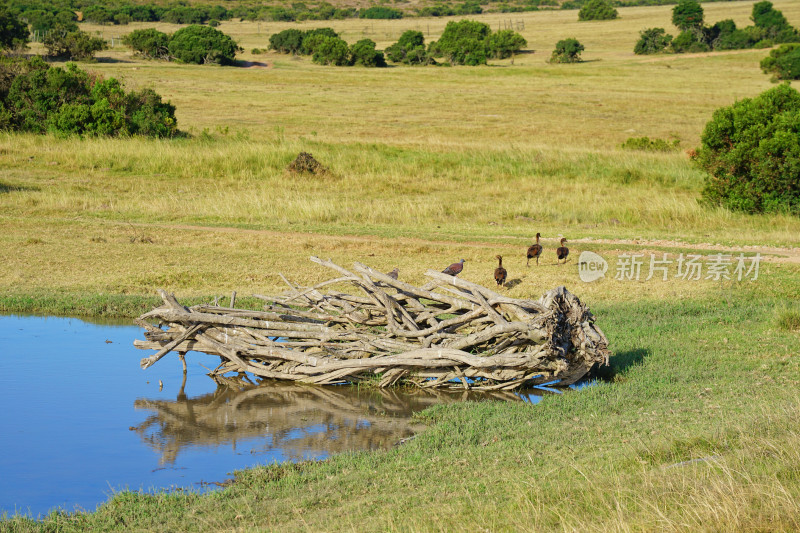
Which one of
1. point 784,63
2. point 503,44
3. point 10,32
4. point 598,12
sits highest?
point 598,12

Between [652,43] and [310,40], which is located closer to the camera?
[310,40]

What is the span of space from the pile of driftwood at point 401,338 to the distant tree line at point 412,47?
66.3m

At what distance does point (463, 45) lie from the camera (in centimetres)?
7875

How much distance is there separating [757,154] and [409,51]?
6103 cm

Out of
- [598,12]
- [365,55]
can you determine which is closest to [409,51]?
[365,55]

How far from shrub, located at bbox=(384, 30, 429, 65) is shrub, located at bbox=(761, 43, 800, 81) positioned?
95.1 feet

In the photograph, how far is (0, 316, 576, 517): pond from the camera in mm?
6898

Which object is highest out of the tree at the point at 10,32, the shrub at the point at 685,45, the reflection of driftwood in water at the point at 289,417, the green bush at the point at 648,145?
the tree at the point at 10,32

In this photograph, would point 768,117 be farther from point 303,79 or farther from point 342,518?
point 303,79

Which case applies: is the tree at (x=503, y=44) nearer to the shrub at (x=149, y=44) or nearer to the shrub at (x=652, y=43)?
the shrub at (x=652, y=43)

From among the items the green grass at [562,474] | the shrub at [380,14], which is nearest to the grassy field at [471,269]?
the green grass at [562,474]

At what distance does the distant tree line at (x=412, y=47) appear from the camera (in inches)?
2916

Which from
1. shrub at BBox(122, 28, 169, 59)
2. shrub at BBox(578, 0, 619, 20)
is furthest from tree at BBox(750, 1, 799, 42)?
shrub at BBox(122, 28, 169, 59)

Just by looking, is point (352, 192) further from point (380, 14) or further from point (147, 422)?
point (380, 14)
